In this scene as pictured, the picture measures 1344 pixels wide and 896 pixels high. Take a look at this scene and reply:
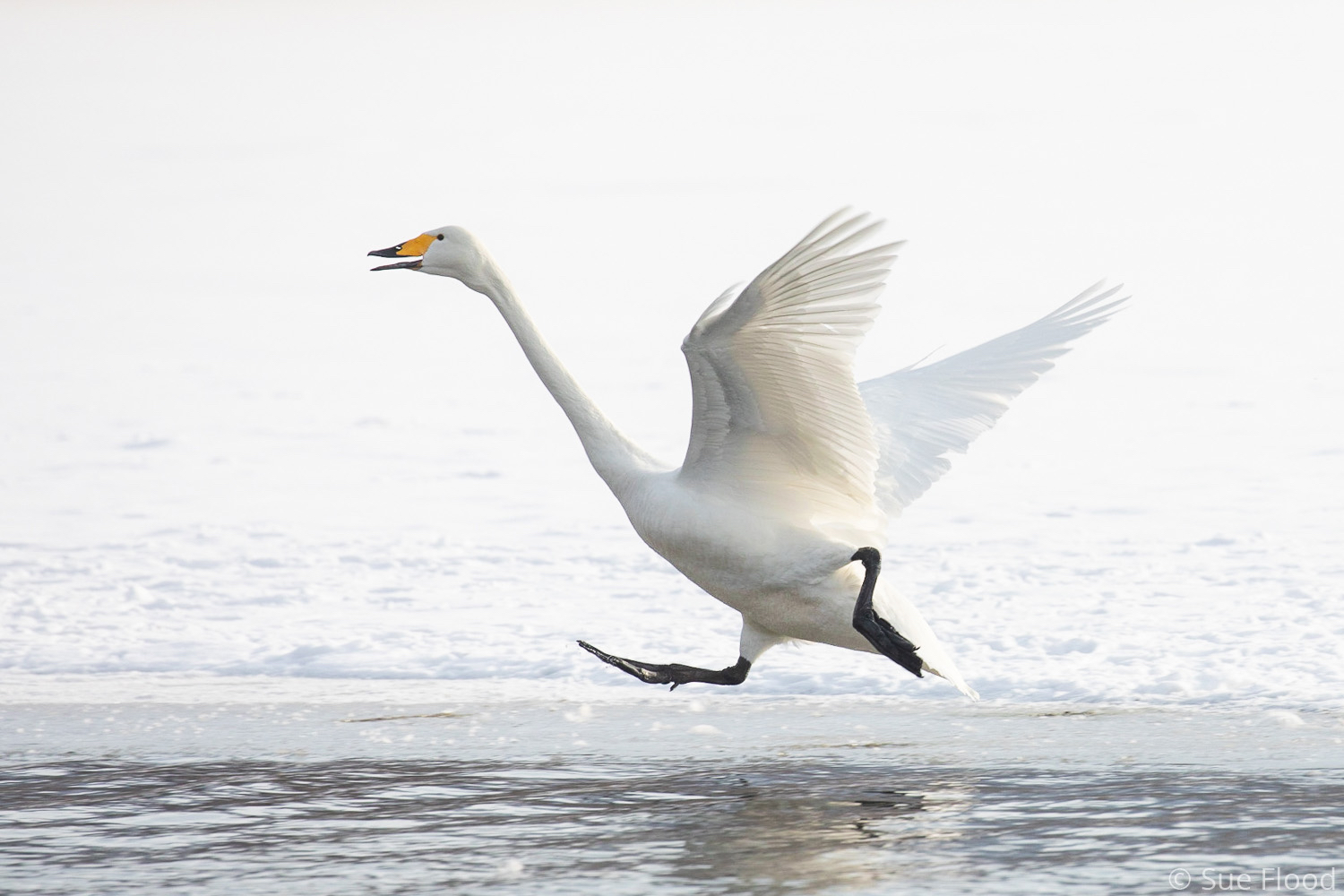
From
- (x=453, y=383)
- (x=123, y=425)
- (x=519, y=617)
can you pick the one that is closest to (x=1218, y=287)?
(x=453, y=383)

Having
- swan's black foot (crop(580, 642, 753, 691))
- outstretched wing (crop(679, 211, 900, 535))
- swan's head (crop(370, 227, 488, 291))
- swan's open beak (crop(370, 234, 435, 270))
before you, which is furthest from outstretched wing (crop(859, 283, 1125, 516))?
swan's open beak (crop(370, 234, 435, 270))

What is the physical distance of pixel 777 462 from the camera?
720 centimetres

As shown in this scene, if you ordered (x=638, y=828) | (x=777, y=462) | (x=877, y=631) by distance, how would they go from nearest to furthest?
1. (x=638, y=828)
2. (x=877, y=631)
3. (x=777, y=462)

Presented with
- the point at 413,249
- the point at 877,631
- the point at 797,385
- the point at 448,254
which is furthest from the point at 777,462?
the point at 413,249

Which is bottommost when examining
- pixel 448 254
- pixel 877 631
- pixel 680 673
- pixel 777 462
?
pixel 680 673

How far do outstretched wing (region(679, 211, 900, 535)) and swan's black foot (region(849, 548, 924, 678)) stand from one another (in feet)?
1.35

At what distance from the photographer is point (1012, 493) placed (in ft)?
48.0

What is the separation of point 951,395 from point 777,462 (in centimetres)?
174

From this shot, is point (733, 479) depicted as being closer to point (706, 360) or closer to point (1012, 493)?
point (706, 360)

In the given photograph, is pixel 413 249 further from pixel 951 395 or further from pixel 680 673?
pixel 951 395

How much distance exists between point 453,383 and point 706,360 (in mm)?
14269

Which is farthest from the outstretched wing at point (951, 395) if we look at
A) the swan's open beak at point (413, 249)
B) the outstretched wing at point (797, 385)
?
the swan's open beak at point (413, 249)

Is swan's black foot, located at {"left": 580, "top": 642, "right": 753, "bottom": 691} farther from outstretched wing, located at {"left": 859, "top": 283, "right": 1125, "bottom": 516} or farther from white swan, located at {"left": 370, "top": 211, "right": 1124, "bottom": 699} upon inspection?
outstretched wing, located at {"left": 859, "top": 283, "right": 1125, "bottom": 516}

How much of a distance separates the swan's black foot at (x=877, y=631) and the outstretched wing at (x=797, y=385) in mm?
411
